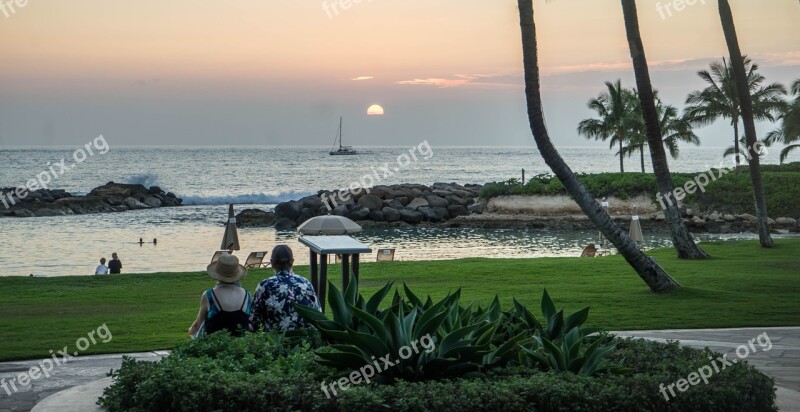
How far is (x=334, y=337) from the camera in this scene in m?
7.25

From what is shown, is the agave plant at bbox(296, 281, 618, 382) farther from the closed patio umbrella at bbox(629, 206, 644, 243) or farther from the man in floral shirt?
the closed patio umbrella at bbox(629, 206, 644, 243)

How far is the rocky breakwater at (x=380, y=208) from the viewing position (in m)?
53.9

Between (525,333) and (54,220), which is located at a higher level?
(525,333)

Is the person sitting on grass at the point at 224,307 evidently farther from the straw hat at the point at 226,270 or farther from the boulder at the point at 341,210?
the boulder at the point at 341,210

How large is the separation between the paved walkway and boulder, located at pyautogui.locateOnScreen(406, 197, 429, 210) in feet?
146

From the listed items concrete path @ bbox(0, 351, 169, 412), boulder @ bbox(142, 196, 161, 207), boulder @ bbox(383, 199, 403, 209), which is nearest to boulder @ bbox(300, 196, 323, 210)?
boulder @ bbox(383, 199, 403, 209)

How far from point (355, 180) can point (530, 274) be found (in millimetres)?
95329

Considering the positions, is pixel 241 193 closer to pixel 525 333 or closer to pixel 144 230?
pixel 144 230

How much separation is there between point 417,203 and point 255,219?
10211 millimetres

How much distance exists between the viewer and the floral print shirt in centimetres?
825

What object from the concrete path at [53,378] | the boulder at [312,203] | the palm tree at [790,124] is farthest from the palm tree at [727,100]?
the concrete path at [53,378]

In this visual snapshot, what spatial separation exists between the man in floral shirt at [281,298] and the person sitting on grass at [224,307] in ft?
0.53

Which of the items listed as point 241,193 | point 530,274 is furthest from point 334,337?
point 241,193

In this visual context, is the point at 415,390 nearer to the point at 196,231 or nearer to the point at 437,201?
the point at 196,231
